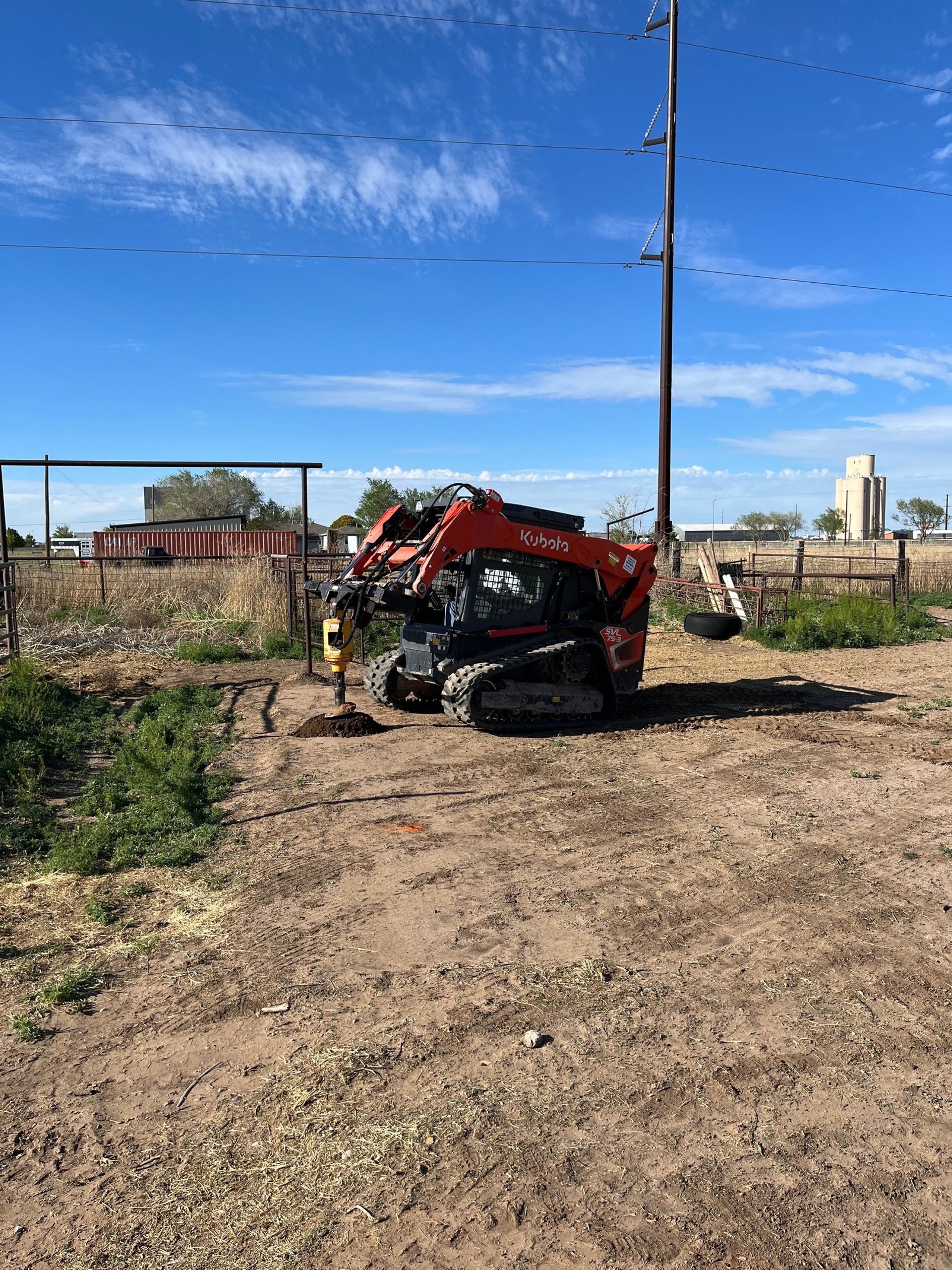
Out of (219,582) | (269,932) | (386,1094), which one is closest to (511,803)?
(269,932)

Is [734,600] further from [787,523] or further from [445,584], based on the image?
[787,523]

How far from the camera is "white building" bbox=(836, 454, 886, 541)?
81.6 meters

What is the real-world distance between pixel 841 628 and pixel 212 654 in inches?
474

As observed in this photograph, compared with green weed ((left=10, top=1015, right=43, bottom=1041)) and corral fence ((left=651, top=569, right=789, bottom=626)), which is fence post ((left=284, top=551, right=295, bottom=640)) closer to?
corral fence ((left=651, top=569, right=789, bottom=626))

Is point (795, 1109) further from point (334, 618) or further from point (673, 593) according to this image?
point (673, 593)

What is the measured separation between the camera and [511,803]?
6.99 metres

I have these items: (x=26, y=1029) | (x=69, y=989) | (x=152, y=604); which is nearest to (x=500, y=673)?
(x=69, y=989)

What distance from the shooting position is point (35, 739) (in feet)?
27.7

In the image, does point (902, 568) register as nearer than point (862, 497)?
Yes

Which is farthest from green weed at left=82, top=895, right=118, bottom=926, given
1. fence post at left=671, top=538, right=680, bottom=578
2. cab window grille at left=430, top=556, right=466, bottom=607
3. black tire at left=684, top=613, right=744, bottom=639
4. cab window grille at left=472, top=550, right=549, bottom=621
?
fence post at left=671, top=538, right=680, bottom=578

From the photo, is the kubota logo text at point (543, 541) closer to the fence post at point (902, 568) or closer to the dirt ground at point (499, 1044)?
the dirt ground at point (499, 1044)

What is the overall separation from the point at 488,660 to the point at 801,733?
138 inches

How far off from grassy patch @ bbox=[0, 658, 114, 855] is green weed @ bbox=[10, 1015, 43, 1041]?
7.49 feet

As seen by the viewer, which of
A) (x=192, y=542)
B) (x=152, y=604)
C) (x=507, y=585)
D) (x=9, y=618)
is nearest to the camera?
(x=507, y=585)
